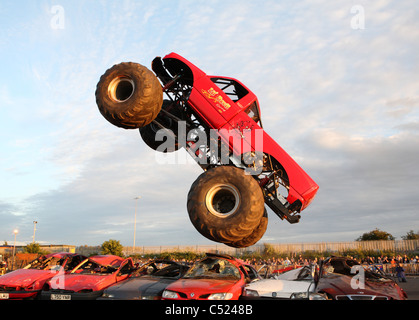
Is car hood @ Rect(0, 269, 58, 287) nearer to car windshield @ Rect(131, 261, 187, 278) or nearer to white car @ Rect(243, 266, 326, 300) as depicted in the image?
car windshield @ Rect(131, 261, 187, 278)

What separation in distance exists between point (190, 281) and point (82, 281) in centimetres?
300

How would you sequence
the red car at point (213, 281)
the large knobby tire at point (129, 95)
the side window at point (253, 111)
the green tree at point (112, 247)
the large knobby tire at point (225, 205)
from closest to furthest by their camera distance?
the red car at point (213, 281) → the large knobby tire at point (225, 205) → the large knobby tire at point (129, 95) → the side window at point (253, 111) → the green tree at point (112, 247)

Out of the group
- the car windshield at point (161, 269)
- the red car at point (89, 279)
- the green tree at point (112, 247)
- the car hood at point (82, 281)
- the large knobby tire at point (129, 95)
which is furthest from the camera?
the green tree at point (112, 247)

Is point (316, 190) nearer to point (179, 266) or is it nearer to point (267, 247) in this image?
point (179, 266)

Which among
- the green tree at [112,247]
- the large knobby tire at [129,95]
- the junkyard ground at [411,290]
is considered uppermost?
the large knobby tire at [129,95]

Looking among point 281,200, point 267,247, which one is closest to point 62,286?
point 281,200

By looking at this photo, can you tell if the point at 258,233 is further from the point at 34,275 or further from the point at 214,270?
the point at 34,275

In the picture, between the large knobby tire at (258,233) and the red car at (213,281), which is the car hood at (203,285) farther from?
the large knobby tire at (258,233)

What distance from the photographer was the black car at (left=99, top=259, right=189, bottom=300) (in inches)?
273

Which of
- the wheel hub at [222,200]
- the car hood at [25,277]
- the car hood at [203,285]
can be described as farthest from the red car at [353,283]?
the car hood at [25,277]

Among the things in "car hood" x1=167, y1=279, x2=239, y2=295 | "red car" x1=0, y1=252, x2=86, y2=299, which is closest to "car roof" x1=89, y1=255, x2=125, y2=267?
"red car" x1=0, y1=252, x2=86, y2=299

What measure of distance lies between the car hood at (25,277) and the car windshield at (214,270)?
4128 mm

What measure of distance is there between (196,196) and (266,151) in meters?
1.92

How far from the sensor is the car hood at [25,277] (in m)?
8.37
